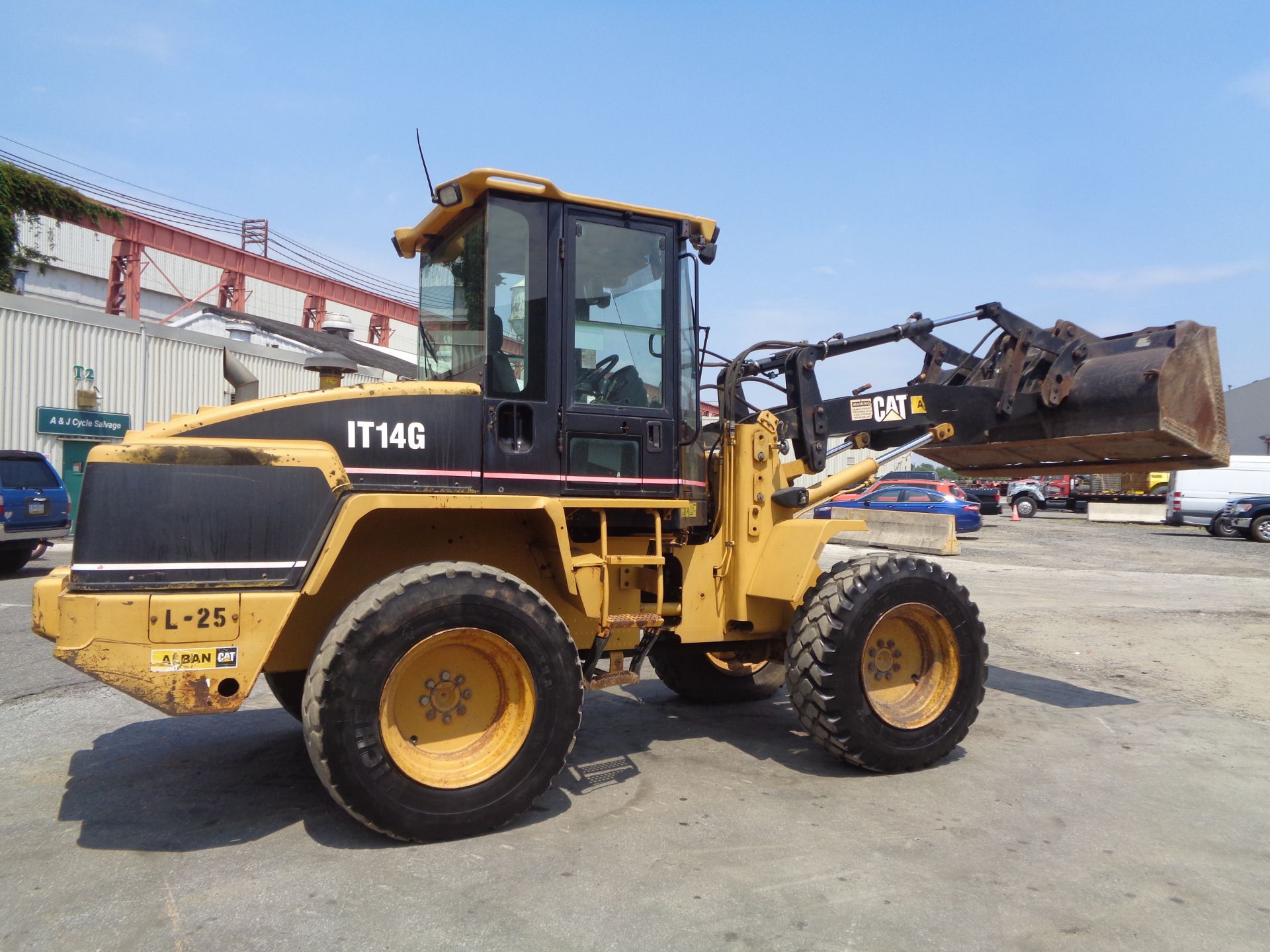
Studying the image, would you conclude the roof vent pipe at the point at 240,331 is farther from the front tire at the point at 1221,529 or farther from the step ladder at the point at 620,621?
the front tire at the point at 1221,529

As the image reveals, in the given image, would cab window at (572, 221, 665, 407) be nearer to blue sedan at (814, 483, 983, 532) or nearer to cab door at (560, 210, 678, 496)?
cab door at (560, 210, 678, 496)

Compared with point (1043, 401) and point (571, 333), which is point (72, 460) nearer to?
point (571, 333)

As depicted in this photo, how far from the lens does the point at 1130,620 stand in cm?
1123

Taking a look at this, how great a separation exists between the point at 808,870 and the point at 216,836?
8.34 ft

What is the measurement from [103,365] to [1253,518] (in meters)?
27.7

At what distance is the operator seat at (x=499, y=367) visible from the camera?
15.1ft

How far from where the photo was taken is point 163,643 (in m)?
3.83

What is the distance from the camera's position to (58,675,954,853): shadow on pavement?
4.28 metres

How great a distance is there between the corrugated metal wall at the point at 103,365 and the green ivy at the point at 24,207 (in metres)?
4.19

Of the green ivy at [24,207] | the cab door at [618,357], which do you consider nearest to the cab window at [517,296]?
the cab door at [618,357]

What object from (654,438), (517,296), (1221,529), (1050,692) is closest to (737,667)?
(654,438)

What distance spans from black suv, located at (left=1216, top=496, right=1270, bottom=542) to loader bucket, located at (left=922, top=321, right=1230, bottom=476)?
21923mm

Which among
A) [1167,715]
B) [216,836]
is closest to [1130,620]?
[1167,715]

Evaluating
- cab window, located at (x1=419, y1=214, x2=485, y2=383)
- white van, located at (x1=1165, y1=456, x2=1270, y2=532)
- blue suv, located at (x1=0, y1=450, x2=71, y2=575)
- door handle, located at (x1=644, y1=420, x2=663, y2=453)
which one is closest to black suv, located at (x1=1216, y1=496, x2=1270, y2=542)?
white van, located at (x1=1165, y1=456, x2=1270, y2=532)
